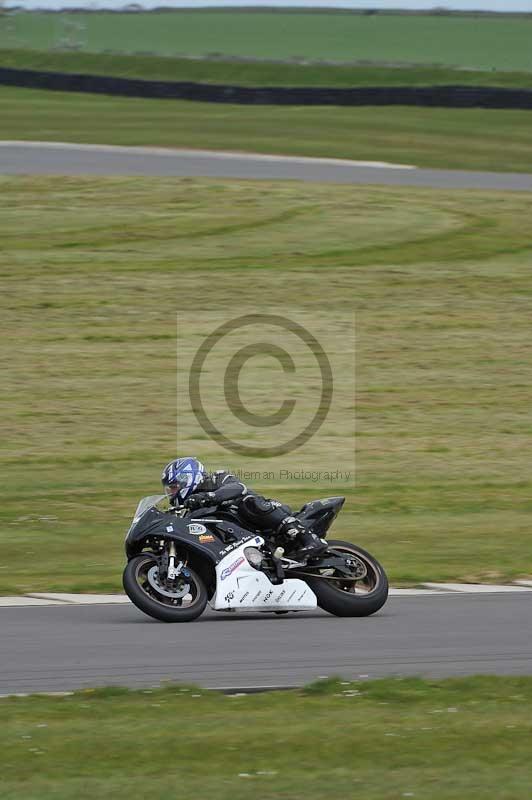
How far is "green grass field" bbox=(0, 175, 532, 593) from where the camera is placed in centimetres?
1627

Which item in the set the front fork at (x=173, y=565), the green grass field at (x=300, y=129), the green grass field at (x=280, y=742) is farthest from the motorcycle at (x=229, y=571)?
the green grass field at (x=300, y=129)

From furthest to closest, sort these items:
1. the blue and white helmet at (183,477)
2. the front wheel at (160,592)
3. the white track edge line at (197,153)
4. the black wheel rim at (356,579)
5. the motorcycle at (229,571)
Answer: the white track edge line at (197,153) < the black wheel rim at (356,579) < the blue and white helmet at (183,477) < the motorcycle at (229,571) < the front wheel at (160,592)

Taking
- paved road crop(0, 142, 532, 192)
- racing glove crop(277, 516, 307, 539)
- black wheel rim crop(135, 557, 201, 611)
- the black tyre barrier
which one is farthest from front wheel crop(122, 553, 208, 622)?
the black tyre barrier

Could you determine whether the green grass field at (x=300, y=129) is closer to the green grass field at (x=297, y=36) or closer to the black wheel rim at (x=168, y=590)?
the green grass field at (x=297, y=36)

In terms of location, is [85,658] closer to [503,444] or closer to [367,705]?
[367,705]

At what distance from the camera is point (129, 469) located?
19.0 metres

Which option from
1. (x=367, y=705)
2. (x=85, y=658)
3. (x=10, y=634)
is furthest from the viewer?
(x=10, y=634)

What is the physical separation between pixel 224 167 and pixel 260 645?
96.9 ft

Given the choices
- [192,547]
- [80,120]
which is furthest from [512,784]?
[80,120]

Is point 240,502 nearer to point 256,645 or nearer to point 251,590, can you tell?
point 251,590

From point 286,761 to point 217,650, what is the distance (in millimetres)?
2915

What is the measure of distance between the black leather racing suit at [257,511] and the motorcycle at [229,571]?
0.27 feet

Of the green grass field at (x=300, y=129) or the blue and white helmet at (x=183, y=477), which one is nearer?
the blue and white helmet at (x=183, y=477)

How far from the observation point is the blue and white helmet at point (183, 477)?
11.7m
